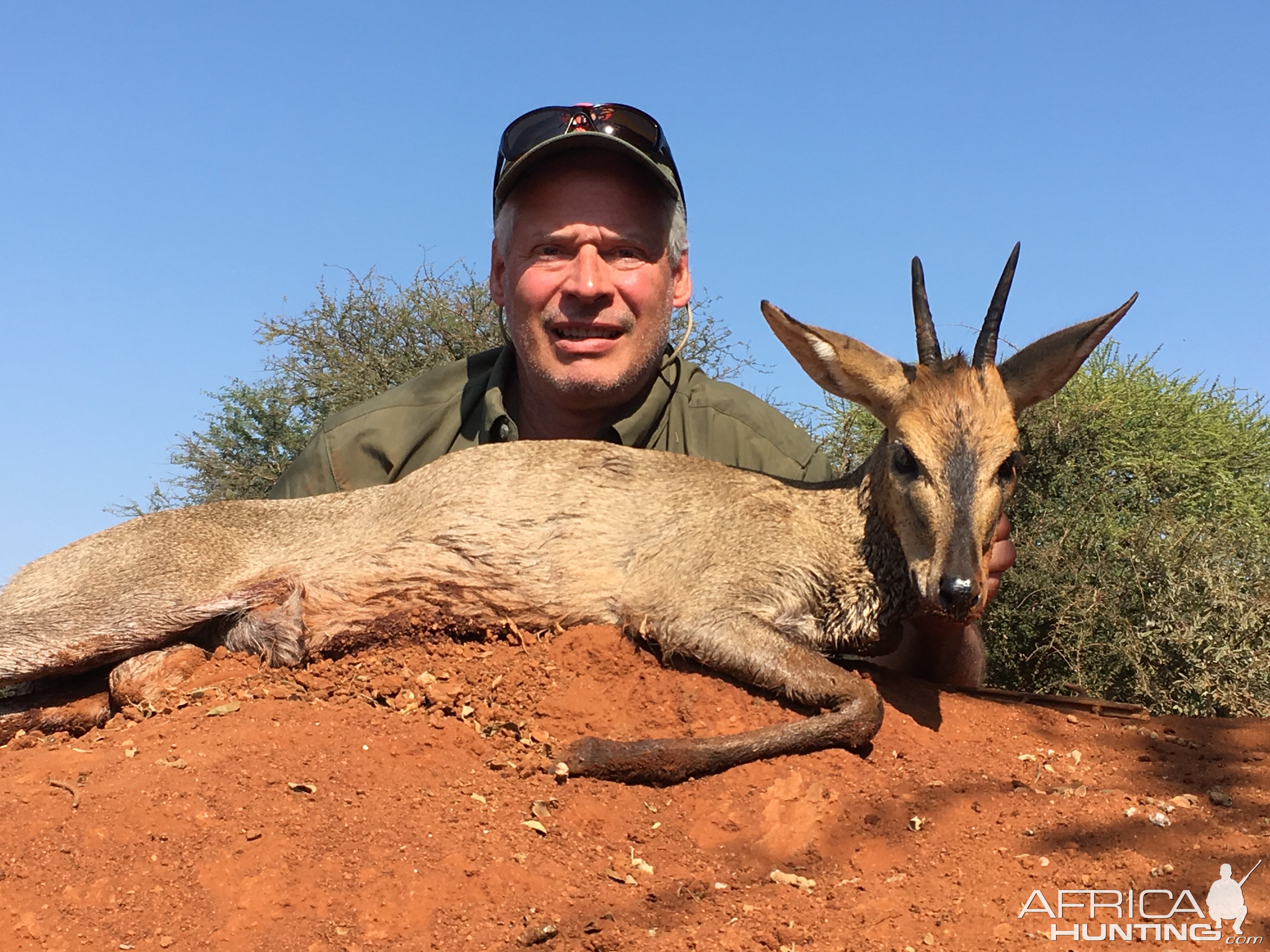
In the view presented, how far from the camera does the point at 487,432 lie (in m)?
7.46

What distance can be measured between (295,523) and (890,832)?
373 centimetres

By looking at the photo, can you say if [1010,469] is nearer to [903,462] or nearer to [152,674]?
[903,462]

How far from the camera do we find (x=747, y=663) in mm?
5125

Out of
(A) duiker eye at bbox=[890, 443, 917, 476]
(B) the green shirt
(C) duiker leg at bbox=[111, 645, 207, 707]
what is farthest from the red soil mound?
(B) the green shirt

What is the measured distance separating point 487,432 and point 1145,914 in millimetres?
4913

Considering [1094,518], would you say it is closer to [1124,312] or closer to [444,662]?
[1124,312]

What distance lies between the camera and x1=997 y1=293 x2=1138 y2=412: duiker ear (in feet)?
18.7

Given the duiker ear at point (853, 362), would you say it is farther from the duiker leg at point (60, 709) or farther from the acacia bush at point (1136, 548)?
the duiker leg at point (60, 709)

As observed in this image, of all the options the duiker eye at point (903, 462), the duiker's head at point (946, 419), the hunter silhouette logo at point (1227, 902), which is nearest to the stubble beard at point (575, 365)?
the duiker's head at point (946, 419)

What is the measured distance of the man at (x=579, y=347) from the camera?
733 centimetres

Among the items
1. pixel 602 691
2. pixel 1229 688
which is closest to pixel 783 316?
pixel 602 691

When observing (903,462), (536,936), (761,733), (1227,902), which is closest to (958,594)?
(903,462)

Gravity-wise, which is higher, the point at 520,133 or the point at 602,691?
the point at 520,133

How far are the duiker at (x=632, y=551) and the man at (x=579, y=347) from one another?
3.81 ft
